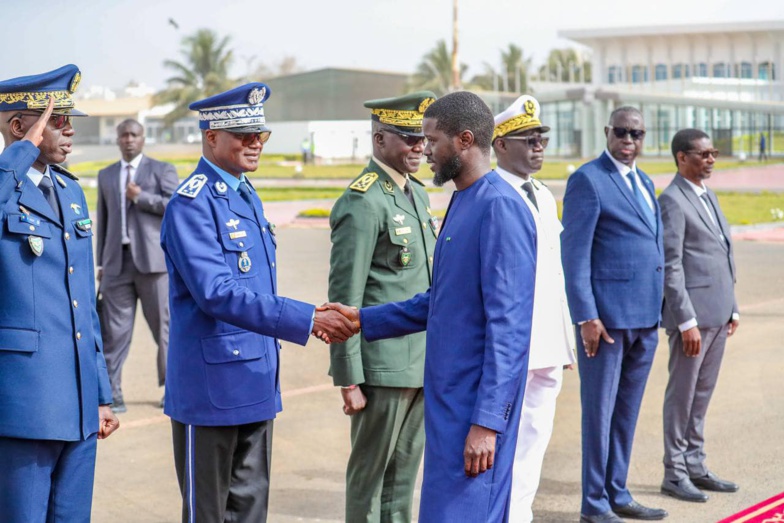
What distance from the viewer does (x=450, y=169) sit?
3656 millimetres

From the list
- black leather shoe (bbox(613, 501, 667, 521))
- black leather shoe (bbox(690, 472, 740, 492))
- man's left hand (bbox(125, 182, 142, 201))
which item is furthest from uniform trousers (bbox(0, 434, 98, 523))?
man's left hand (bbox(125, 182, 142, 201))

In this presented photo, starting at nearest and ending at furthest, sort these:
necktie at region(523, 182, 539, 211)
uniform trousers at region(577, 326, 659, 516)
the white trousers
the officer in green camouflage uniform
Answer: the officer in green camouflage uniform < the white trousers < necktie at region(523, 182, 539, 211) < uniform trousers at region(577, 326, 659, 516)

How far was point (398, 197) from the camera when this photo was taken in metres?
4.68

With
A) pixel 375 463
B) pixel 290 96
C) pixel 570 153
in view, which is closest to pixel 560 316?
pixel 375 463

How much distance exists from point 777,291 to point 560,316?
8.70 m

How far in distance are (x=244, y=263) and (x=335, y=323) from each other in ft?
1.37

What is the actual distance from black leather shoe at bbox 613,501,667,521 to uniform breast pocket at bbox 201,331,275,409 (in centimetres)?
232

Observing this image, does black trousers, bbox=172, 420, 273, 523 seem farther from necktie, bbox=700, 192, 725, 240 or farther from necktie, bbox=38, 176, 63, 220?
necktie, bbox=700, 192, 725, 240

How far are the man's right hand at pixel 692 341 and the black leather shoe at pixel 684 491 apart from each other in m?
0.70

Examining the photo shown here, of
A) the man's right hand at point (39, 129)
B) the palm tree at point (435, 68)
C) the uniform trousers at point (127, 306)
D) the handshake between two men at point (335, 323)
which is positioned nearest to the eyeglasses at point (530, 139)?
the handshake between two men at point (335, 323)

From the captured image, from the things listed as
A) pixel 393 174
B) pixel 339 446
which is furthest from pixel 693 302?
pixel 339 446

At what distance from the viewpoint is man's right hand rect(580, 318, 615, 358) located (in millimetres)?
5344

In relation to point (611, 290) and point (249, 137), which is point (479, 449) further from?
point (611, 290)

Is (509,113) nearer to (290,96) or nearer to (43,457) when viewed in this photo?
(43,457)
